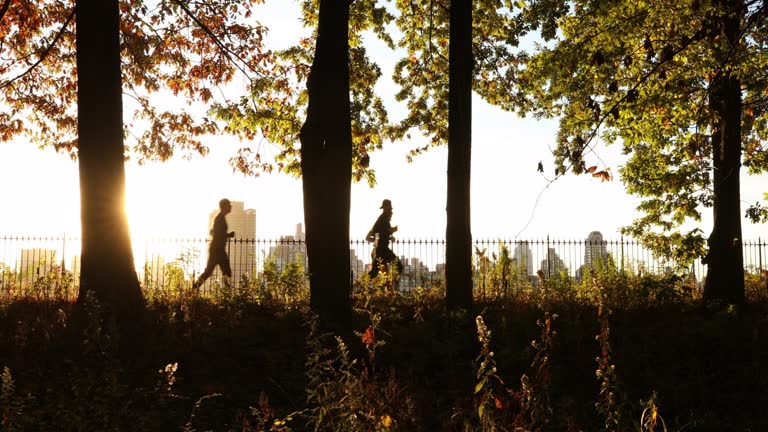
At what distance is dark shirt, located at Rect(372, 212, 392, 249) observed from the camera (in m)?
13.2

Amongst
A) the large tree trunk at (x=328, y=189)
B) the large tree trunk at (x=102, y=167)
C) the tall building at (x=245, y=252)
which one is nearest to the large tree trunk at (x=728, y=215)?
the large tree trunk at (x=328, y=189)

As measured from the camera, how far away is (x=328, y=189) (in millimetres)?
8766

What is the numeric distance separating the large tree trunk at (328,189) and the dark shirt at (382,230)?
4194mm

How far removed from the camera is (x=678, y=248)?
13.3 meters

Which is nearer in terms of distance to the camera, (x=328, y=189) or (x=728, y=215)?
(x=328, y=189)

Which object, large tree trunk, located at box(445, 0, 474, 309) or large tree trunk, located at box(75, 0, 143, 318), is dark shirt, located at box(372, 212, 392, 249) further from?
large tree trunk, located at box(75, 0, 143, 318)

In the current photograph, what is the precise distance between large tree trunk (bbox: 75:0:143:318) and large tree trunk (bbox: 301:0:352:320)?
271cm

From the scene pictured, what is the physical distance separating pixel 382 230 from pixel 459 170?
351cm

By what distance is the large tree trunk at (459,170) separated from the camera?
32.5ft

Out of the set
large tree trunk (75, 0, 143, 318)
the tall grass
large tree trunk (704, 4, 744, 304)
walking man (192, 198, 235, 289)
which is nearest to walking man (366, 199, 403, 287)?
the tall grass

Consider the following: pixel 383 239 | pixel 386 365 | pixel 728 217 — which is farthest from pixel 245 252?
pixel 386 365

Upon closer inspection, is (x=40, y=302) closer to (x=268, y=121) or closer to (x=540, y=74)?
(x=268, y=121)

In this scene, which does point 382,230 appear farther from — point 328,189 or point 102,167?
point 102,167

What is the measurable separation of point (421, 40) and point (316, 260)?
7970 mm
